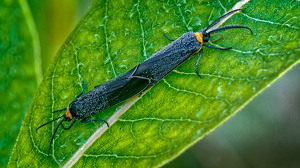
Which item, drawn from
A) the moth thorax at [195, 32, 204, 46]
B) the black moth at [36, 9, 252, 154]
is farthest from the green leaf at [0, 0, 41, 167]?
the moth thorax at [195, 32, 204, 46]

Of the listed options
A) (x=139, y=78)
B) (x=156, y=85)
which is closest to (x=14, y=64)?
(x=139, y=78)

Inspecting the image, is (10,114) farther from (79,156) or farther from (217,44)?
(217,44)

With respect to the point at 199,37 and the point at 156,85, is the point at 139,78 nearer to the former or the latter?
the point at 156,85

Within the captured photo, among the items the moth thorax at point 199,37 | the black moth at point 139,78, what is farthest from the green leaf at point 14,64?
the moth thorax at point 199,37

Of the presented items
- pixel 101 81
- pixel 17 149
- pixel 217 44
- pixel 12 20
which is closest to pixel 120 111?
pixel 101 81

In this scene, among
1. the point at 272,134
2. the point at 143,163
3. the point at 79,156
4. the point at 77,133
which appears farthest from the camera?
the point at 272,134

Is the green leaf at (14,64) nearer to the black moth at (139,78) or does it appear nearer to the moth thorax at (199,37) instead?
the black moth at (139,78)
